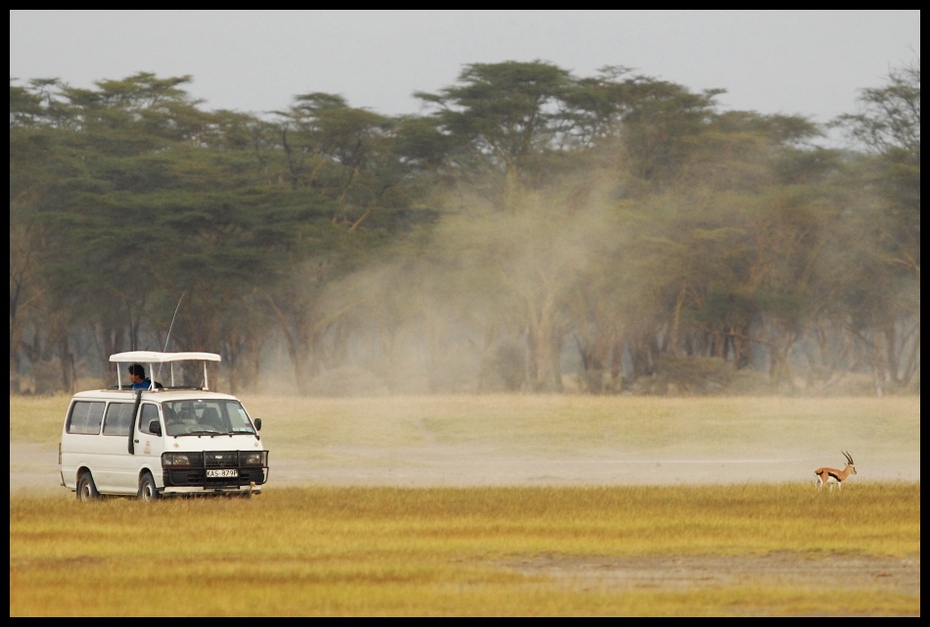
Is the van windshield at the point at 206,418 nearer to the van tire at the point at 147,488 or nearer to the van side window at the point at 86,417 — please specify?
the van tire at the point at 147,488

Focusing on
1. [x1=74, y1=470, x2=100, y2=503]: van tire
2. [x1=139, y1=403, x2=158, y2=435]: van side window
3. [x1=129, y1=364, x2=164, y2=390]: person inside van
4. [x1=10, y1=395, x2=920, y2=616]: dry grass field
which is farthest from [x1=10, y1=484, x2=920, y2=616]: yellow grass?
[x1=129, y1=364, x2=164, y2=390]: person inside van

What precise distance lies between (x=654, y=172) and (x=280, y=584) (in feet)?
167

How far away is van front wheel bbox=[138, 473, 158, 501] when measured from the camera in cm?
1994

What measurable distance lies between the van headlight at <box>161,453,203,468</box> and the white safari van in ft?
0.04

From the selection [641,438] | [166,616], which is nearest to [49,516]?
[166,616]

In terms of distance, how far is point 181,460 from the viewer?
781 inches

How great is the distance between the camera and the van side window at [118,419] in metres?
20.5

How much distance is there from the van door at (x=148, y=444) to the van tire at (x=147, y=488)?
0.06m

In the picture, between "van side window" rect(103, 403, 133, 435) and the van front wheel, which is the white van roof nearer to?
"van side window" rect(103, 403, 133, 435)

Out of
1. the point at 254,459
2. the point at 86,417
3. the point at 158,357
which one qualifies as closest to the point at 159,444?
the point at 254,459

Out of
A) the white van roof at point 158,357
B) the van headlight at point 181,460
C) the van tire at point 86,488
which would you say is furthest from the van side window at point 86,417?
the van headlight at point 181,460

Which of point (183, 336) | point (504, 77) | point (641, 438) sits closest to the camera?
point (641, 438)
